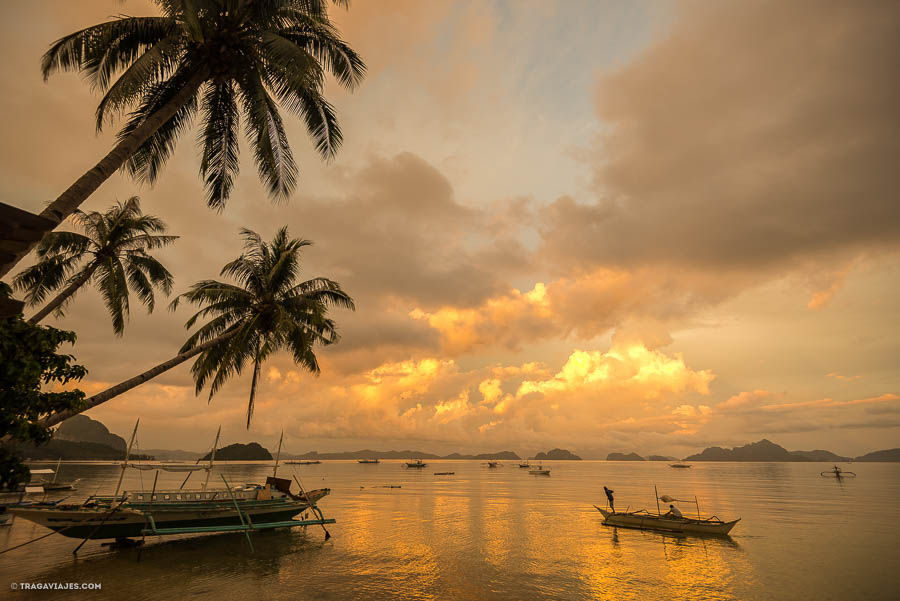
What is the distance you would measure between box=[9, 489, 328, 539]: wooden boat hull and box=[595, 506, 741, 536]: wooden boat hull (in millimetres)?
26930

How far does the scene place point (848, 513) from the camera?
43469mm

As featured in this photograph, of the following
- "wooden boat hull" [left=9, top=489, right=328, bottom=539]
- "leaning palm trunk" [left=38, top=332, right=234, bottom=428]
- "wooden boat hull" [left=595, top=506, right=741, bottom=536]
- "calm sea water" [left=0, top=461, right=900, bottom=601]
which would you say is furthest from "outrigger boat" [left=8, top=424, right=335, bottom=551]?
"wooden boat hull" [left=595, top=506, right=741, bottom=536]

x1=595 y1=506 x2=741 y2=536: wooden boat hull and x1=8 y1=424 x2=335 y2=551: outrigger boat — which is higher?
x1=8 y1=424 x2=335 y2=551: outrigger boat

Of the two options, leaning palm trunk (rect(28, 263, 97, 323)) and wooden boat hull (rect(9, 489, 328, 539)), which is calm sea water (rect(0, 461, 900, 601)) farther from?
leaning palm trunk (rect(28, 263, 97, 323))

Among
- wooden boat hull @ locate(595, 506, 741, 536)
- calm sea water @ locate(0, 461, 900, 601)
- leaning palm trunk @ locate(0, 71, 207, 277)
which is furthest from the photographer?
wooden boat hull @ locate(595, 506, 741, 536)

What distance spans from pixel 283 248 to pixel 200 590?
687 inches

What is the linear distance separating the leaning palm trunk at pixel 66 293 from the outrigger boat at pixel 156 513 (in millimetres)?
7931

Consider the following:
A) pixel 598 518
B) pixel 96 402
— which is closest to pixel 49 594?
pixel 96 402

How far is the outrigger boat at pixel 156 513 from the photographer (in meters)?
21.7

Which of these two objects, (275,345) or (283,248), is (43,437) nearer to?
(275,345)

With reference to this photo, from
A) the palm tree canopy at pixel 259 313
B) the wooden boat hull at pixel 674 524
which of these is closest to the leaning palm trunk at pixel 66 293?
the palm tree canopy at pixel 259 313

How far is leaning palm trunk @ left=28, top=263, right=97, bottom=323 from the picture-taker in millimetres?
18391

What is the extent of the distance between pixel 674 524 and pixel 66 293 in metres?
38.3

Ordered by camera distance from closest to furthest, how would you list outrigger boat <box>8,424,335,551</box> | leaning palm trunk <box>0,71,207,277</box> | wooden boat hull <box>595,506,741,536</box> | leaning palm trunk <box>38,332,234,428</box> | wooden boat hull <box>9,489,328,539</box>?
leaning palm trunk <box>0,71,207,277</box>
leaning palm trunk <box>38,332,234,428</box>
wooden boat hull <box>9,489,328,539</box>
outrigger boat <box>8,424,335,551</box>
wooden boat hull <box>595,506,741,536</box>
